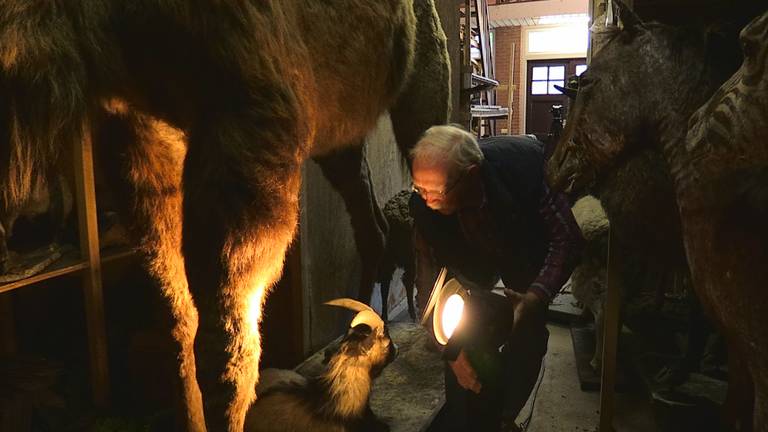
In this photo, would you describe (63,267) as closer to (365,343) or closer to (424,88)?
(365,343)

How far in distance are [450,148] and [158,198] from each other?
1317 millimetres

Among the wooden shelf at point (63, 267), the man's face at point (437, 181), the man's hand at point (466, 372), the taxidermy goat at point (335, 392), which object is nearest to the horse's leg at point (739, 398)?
the man's hand at point (466, 372)

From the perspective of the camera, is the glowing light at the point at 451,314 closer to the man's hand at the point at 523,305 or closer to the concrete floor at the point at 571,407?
the man's hand at the point at 523,305

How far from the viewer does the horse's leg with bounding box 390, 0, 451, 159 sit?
364cm

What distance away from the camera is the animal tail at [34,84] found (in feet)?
4.81

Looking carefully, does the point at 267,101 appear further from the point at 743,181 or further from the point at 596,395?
the point at 596,395

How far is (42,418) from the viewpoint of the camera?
9.00 ft

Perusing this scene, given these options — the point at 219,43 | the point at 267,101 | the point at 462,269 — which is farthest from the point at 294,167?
the point at 462,269

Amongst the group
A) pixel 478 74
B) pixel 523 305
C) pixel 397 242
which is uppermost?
pixel 478 74

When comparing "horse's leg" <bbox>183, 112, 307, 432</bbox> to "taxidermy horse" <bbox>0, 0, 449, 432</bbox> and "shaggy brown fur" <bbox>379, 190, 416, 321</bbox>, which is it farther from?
"shaggy brown fur" <bbox>379, 190, 416, 321</bbox>

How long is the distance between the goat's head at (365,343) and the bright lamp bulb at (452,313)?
971mm

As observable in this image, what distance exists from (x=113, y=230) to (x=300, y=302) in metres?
1.36

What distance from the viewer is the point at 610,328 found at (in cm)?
283

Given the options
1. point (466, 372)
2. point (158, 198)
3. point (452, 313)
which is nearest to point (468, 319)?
point (452, 313)
